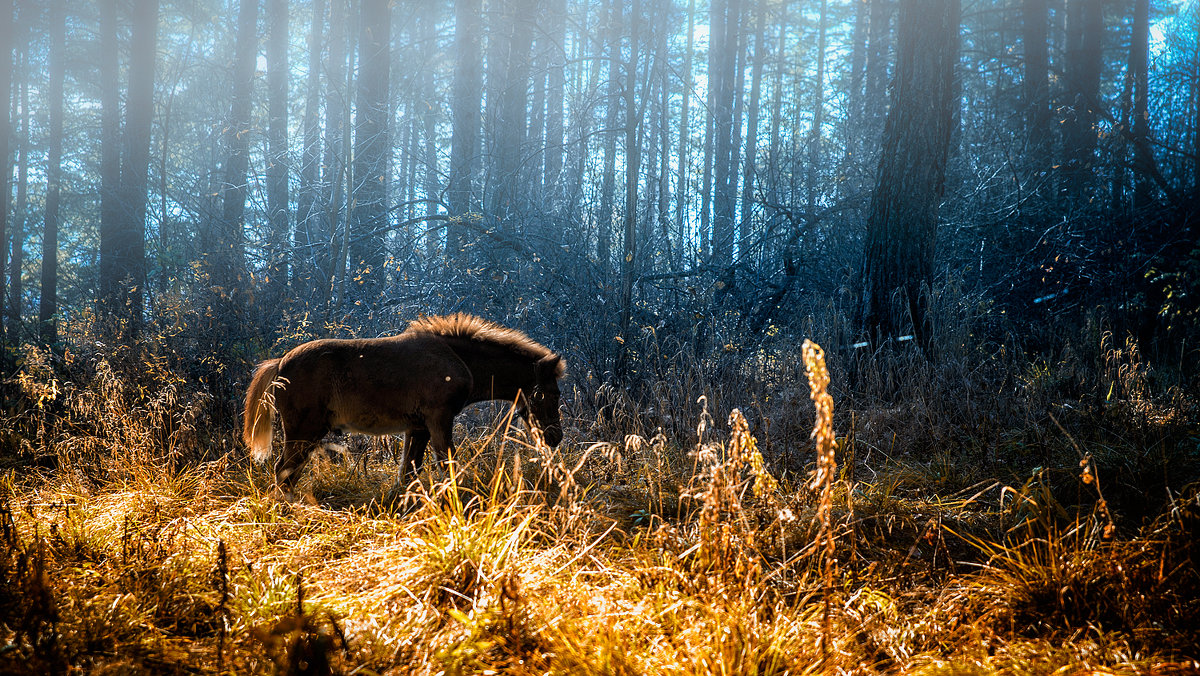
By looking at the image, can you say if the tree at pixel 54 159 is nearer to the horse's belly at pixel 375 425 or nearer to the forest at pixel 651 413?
the forest at pixel 651 413

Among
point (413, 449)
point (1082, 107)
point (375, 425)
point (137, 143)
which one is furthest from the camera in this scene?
point (137, 143)

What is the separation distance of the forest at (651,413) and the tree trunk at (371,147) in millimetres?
129

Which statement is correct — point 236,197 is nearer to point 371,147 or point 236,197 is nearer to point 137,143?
point 137,143

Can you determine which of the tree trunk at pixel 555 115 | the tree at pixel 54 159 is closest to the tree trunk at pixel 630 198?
the tree trunk at pixel 555 115

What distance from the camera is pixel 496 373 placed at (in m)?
5.71

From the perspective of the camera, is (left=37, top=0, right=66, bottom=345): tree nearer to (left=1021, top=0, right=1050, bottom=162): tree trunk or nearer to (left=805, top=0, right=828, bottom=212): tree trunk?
(left=805, top=0, right=828, bottom=212): tree trunk

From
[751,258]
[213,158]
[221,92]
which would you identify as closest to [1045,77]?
[751,258]

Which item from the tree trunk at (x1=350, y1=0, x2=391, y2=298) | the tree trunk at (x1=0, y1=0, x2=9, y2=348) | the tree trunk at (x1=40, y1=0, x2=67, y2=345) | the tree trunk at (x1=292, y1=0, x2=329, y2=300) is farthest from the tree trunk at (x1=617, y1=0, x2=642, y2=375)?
the tree trunk at (x1=40, y1=0, x2=67, y2=345)

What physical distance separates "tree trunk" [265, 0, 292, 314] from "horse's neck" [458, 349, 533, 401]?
3786 millimetres

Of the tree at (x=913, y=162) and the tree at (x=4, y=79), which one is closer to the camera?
the tree at (x=913, y=162)

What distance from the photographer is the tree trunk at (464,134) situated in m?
11.1

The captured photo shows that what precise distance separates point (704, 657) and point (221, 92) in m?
17.6

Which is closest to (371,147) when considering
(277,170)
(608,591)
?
(277,170)

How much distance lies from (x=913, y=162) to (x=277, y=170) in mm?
10928
